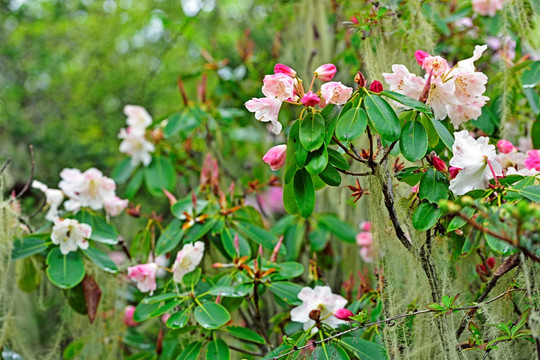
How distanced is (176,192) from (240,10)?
1476 millimetres

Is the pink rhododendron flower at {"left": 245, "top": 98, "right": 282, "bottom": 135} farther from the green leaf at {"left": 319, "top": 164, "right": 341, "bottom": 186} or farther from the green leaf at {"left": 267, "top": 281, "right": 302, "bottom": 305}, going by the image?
the green leaf at {"left": 267, "top": 281, "right": 302, "bottom": 305}

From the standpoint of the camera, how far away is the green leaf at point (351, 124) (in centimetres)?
86

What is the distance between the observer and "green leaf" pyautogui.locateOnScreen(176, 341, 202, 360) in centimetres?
113

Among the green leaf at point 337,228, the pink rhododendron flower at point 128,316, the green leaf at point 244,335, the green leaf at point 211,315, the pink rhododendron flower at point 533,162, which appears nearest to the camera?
the pink rhododendron flower at point 533,162

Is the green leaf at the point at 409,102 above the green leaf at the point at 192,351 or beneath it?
above

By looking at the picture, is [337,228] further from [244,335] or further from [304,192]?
[304,192]

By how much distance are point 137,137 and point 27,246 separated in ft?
2.06

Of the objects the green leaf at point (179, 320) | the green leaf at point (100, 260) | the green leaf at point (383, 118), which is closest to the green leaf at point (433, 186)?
the green leaf at point (383, 118)

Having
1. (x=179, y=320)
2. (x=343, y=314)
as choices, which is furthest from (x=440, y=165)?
(x=179, y=320)

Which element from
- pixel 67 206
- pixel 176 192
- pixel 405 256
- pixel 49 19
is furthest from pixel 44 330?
pixel 405 256

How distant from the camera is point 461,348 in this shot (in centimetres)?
95

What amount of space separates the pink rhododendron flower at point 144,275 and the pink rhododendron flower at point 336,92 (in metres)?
0.60

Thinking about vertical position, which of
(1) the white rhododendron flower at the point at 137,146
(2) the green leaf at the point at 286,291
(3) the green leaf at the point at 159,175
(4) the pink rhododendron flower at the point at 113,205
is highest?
(1) the white rhododendron flower at the point at 137,146

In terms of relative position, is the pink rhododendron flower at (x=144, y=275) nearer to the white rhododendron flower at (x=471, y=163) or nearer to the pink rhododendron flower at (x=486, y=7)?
the white rhododendron flower at (x=471, y=163)
